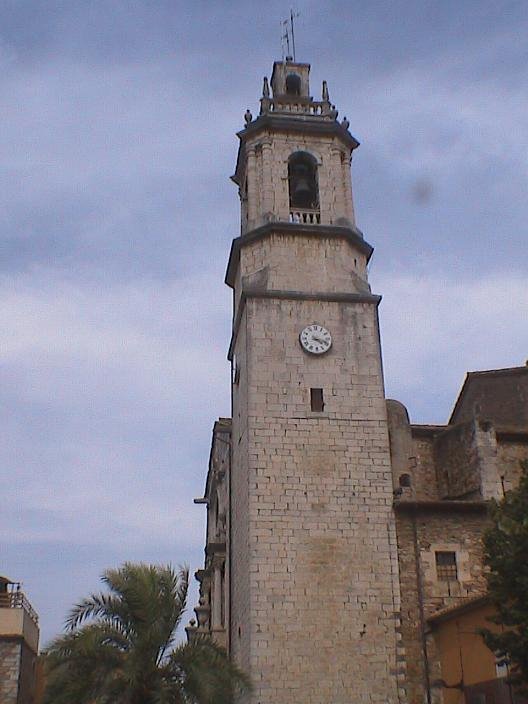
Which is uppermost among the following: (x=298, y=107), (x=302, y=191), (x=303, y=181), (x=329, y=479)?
(x=298, y=107)

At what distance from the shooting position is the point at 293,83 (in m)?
31.2

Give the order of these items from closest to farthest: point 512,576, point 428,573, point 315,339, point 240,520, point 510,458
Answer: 1. point 512,576
2. point 428,573
3. point 240,520
4. point 315,339
5. point 510,458

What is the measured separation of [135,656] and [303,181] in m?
16.2

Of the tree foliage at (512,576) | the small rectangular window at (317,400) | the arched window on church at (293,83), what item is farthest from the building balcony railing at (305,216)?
the tree foliage at (512,576)

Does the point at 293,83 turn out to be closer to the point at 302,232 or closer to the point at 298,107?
the point at 298,107

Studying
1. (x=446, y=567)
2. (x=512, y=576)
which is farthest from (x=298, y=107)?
(x=512, y=576)

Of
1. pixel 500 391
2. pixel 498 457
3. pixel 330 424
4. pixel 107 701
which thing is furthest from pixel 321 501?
pixel 500 391

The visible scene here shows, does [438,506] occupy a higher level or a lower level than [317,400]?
lower

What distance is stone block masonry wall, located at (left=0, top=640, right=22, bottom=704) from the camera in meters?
26.9

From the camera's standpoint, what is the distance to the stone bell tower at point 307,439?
70.2ft

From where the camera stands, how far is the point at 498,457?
2541 cm

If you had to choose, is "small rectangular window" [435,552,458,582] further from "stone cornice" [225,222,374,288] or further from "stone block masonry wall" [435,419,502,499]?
"stone cornice" [225,222,374,288]

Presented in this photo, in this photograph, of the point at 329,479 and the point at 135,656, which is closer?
the point at 135,656

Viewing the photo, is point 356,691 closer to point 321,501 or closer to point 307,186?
point 321,501
